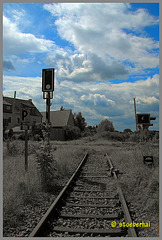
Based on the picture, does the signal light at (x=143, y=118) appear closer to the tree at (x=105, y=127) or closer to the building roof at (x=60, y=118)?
the tree at (x=105, y=127)

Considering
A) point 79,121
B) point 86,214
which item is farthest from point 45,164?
point 79,121

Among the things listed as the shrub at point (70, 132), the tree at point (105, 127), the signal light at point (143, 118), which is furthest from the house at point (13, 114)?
the tree at point (105, 127)

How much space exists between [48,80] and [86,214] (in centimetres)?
495

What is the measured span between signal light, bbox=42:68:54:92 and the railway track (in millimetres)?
3586

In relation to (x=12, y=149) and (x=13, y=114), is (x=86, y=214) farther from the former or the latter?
(x=13, y=114)

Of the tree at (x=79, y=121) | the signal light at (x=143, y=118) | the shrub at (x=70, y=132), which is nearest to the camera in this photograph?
the signal light at (x=143, y=118)

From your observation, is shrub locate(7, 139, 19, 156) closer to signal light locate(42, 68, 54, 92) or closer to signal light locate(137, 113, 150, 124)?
signal light locate(42, 68, 54, 92)

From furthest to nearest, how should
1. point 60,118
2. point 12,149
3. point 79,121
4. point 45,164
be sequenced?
point 79,121, point 60,118, point 12,149, point 45,164

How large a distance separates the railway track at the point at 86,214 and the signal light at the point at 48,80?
141 inches

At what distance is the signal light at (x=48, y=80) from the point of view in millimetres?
8086

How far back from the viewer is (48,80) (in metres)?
8.16

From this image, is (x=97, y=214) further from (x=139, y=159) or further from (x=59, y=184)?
(x=139, y=159)

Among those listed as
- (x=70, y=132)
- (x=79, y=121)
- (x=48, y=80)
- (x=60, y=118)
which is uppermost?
(x=60, y=118)

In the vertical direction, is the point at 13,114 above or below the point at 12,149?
above
